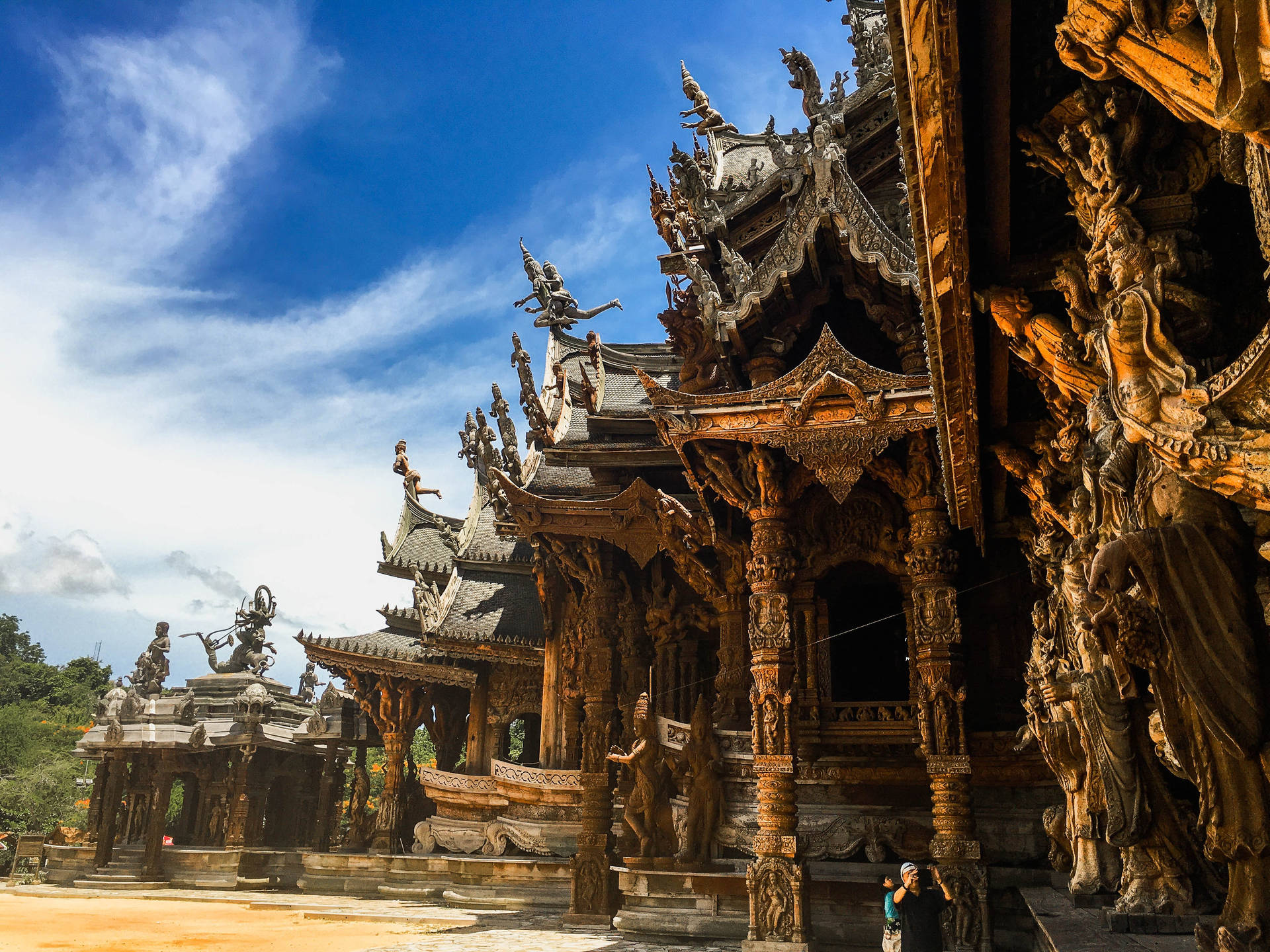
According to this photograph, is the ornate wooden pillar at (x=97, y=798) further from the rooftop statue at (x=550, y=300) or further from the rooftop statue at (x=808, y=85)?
the rooftop statue at (x=808, y=85)

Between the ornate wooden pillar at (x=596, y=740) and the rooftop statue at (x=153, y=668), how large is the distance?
54.8 ft

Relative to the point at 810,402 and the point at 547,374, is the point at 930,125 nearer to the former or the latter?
the point at 810,402

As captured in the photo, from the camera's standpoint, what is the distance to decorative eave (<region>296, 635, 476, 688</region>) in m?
17.8

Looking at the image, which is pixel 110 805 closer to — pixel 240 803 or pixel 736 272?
pixel 240 803

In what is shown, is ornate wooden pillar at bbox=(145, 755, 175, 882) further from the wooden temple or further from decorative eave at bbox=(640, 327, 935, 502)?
decorative eave at bbox=(640, 327, 935, 502)

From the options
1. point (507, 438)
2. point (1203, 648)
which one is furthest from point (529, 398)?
point (1203, 648)

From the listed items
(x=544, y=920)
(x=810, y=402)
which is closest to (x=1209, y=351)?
(x=810, y=402)

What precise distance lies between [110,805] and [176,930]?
42.2 feet

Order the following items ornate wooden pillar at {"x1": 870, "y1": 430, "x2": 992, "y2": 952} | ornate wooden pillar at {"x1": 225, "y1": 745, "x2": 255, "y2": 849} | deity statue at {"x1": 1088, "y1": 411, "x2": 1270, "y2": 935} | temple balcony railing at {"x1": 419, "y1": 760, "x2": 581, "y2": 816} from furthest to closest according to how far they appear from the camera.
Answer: ornate wooden pillar at {"x1": 225, "y1": 745, "x2": 255, "y2": 849}
temple balcony railing at {"x1": 419, "y1": 760, "x2": 581, "y2": 816}
ornate wooden pillar at {"x1": 870, "y1": 430, "x2": 992, "y2": 952}
deity statue at {"x1": 1088, "y1": 411, "x2": 1270, "y2": 935}

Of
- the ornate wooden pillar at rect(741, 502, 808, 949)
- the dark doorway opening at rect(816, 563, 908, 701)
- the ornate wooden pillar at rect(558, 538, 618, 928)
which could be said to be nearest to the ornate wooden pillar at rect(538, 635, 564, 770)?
the ornate wooden pillar at rect(558, 538, 618, 928)

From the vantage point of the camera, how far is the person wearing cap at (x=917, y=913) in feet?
16.5

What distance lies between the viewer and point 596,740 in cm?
1189

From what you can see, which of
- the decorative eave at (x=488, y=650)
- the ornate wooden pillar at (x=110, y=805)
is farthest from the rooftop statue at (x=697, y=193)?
the ornate wooden pillar at (x=110, y=805)

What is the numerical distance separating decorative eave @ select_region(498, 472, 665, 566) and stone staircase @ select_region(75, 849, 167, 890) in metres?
13.1
